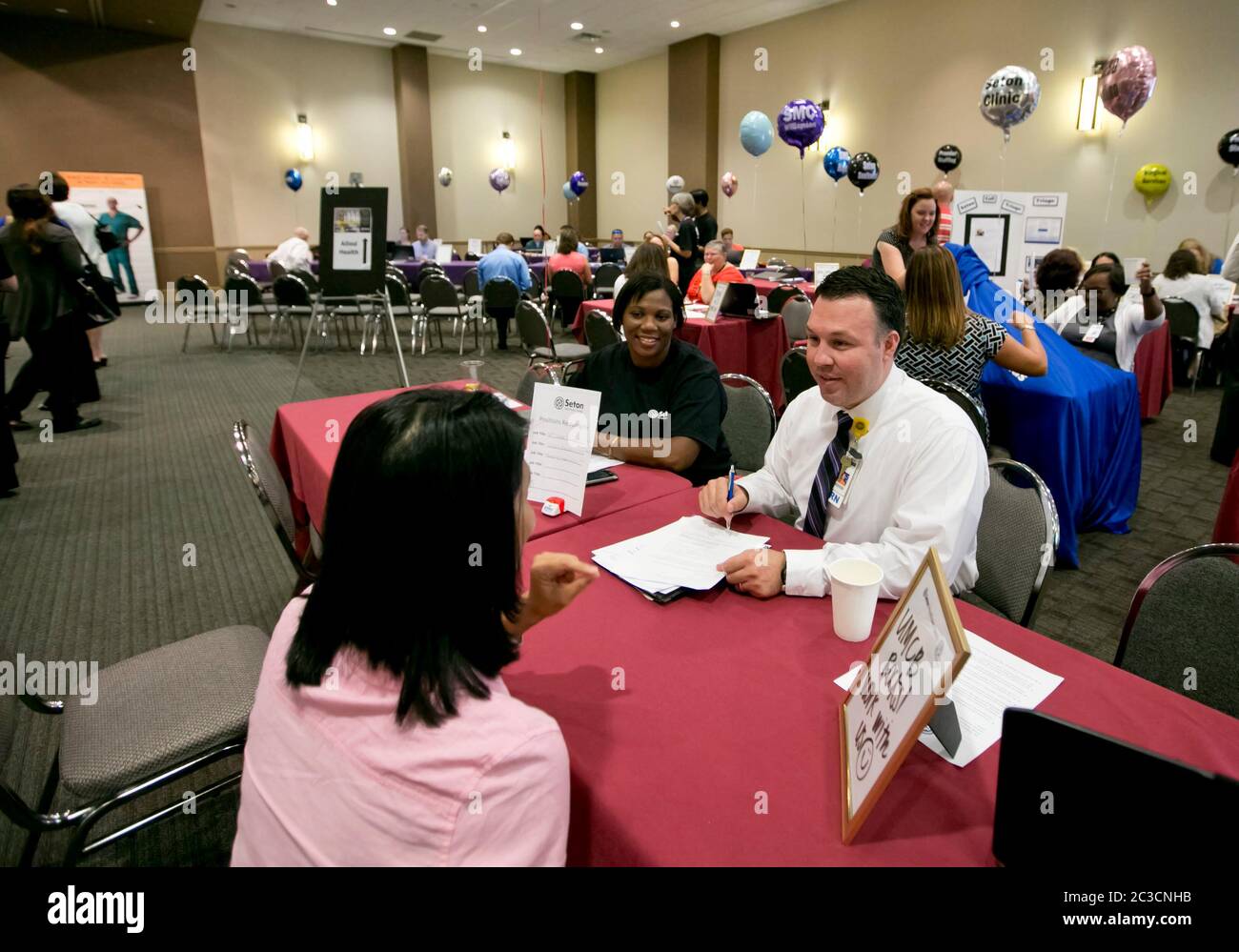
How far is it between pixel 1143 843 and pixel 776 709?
503mm

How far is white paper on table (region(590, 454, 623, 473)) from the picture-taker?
2092mm

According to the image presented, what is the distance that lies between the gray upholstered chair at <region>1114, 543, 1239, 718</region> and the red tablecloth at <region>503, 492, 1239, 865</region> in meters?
0.25

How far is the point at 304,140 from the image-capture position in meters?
12.4

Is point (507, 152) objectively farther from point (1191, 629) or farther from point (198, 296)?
point (1191, 629)

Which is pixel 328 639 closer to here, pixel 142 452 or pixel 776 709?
pixel 776 709

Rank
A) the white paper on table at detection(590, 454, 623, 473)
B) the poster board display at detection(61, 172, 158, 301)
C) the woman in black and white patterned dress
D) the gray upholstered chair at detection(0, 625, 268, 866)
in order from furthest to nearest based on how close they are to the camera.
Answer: the poster board display at detection(61, 172, 158, 301) → the woman in black and white patterned dress → the white paper on table at detection(590, 454, 623, 473) → the gray upholstered chair at detection(0, 625, 268, 866)

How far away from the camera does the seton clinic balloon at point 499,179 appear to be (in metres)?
13.7

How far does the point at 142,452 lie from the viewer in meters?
4.89

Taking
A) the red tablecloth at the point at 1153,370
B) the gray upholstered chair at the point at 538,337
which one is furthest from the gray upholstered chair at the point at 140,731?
the red tablecloth at the point at 1153,370

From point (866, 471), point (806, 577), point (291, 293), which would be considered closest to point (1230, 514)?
point (866, 471)

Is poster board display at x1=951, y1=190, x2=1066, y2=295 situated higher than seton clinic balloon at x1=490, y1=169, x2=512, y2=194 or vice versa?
seton clinic balloon at x1=490, y1=169, x2=512, y2=194

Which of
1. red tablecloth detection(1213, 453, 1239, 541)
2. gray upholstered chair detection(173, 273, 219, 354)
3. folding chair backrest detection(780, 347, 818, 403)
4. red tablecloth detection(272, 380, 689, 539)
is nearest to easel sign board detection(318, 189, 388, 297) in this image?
red tablecloth detection(272, 380, 689, 539)

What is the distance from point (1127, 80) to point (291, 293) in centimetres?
848

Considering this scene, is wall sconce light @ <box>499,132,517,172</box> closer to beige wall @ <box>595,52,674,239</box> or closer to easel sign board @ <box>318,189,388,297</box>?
beige wall @ <box>595,52,674,239</box>
